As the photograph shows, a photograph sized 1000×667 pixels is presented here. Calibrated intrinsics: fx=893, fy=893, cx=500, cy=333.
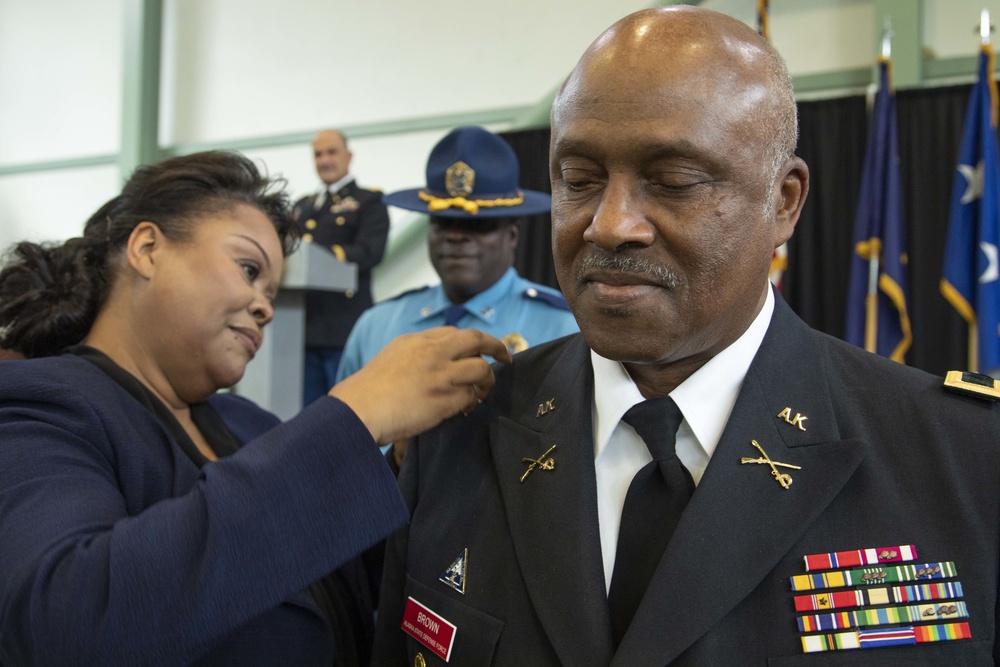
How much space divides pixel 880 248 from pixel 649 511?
3.98 m

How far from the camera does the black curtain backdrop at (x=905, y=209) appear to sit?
4508 mm

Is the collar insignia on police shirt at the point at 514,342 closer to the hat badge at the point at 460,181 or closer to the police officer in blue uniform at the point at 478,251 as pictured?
the police officer in blue uniform at the point at 478,251

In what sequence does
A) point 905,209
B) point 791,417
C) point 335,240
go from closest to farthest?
1. point 791,417
2. point 905,209
3. point 335,240

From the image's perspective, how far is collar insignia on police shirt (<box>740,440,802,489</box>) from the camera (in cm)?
101

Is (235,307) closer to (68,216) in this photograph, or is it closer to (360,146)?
(360,146)

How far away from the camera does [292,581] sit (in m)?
1.04

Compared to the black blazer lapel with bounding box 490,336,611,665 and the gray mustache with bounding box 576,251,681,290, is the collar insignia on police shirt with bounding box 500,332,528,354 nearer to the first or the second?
the black blazer lapel with bounding box 490,336,611,665

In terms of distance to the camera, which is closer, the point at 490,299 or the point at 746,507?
the point at 746,507

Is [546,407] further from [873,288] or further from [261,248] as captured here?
[873,288]

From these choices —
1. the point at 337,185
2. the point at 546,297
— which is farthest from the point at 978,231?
the point at 337,185

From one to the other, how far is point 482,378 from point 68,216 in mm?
7909

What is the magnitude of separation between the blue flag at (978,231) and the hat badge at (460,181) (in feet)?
8.84

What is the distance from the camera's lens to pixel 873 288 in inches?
177

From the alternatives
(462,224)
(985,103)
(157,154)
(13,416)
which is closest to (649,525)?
(13,416)
